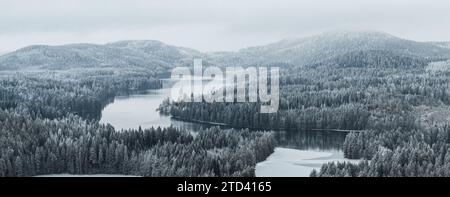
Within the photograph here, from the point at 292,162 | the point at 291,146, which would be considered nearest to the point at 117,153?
the point at 292,162

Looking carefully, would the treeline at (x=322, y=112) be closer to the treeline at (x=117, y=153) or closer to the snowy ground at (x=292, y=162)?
the snowy ground at (x=292, y=162)

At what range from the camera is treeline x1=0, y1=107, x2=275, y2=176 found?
3378 inches

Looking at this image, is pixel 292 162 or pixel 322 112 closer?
pixel 292 162

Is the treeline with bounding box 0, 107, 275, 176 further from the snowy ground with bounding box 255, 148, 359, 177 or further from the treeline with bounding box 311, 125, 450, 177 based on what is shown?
the treeline with bounding box 311, 125, 450, 177

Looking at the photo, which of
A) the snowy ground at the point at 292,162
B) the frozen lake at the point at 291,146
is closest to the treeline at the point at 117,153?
the snowy ground at the point at 292,162

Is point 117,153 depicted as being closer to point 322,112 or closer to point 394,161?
point 394,161

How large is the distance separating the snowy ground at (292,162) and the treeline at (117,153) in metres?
2.34

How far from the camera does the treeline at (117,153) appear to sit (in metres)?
85.8

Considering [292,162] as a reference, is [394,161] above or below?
above

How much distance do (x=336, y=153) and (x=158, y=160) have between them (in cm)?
4609

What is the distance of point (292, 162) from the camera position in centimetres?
10325

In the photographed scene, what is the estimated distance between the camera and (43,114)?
170m

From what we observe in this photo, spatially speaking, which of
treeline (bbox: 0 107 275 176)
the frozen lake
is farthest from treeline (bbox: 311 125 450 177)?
treeline (bbox: 0 107 275 176)

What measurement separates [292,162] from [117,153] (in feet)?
99.4
